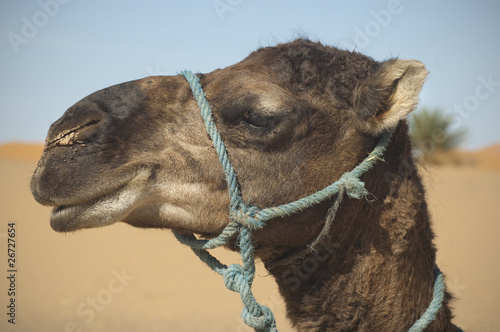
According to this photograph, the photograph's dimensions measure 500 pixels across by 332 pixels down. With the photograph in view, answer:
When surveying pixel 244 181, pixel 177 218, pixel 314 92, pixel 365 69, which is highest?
pixel 365 69

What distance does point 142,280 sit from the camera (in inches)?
474

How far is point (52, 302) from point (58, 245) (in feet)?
14.2

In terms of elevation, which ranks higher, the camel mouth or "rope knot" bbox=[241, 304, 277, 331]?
the camel mouth

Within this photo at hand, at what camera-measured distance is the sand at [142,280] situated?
9.64 metres

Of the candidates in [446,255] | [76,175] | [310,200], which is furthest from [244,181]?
[446,255]

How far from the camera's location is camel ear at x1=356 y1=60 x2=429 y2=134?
2.96 m

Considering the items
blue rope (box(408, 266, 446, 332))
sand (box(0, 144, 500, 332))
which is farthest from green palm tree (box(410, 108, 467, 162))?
blue rope (box(408, 266, 446, 332))

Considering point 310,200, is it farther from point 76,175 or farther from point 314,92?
point 76,175

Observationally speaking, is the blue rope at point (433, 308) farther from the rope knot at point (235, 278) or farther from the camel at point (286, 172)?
the rope knot at point (235, 278)

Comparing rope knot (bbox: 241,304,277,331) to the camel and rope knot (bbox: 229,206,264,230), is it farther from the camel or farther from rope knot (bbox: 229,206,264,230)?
rope knot (bbox: 229,206,264,230)

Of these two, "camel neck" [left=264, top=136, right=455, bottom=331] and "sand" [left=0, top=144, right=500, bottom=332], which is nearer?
"camel neck" [left=264, top=136, right=455, bottom=331]

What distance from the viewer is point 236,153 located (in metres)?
2.96

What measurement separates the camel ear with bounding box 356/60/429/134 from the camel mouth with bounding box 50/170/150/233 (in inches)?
53.1

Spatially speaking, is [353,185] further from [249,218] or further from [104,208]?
[104,208]
